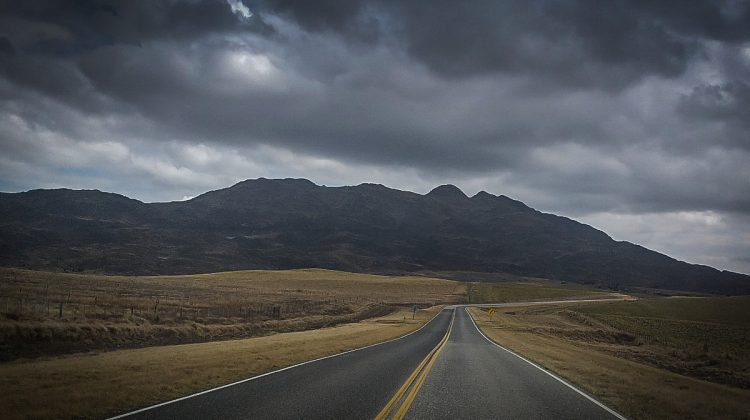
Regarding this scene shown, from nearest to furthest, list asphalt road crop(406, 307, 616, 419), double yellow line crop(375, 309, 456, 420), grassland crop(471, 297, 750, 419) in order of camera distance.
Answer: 1. double yellow line crop(375, 309, 456, 420)
2. asphalt road crop(406, 307, 616, 419)
3. grassland crop(471, 297, 750, 419)

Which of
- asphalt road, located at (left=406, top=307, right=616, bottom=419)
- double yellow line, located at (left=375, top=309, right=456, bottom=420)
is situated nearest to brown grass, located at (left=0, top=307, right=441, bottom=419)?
double yellow line, located at (left=375, top=309, right=456, bottom=420)

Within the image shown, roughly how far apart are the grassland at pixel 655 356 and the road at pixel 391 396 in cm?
178

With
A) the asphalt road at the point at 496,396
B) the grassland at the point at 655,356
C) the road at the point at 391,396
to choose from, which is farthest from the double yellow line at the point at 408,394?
the grassland at the point at 655,356

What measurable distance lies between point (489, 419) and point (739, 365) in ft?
97.0

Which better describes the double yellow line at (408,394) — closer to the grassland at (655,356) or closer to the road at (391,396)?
the road at (391,396)

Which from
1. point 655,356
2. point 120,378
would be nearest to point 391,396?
point 120,378

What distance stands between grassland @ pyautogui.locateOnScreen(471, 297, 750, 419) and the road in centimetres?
178

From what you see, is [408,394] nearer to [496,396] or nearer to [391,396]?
[391,396]

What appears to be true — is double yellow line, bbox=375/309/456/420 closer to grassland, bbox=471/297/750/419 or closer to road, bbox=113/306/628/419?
road, bbox=113/306/628/419

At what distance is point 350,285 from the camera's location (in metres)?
127

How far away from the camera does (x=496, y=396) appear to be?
1299 centimetres

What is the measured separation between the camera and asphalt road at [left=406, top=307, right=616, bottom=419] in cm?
1103

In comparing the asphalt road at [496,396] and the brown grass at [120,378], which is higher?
the asphalt road at [496,396]

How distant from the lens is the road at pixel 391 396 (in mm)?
10602
